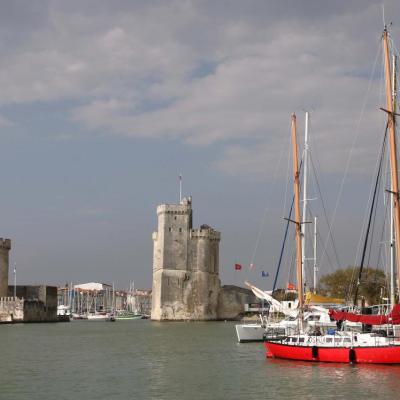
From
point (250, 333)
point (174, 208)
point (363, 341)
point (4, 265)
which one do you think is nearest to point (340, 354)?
point (363, 341)

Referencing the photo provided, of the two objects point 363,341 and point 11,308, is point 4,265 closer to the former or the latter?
point 11,308

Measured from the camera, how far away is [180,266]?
84312mm

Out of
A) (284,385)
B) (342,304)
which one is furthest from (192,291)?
(284,385)

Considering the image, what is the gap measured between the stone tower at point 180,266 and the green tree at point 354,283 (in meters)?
14.4

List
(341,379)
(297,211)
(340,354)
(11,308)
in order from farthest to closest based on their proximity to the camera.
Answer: (11,308), (297,211), (340,354), (341,379)

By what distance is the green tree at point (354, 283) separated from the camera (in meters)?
67.5

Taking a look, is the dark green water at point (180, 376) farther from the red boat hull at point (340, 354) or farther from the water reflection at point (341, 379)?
the red boat hull at point (340, 354)

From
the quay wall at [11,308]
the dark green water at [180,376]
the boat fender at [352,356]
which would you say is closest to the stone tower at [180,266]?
the quay wall at [11,308]

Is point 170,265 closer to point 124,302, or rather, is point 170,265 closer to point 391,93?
point 391,93

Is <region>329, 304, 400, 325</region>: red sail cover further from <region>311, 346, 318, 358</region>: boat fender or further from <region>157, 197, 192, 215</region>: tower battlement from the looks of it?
<region>157, 197, 192, 215</region>: tower battlement

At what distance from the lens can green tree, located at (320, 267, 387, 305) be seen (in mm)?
67500

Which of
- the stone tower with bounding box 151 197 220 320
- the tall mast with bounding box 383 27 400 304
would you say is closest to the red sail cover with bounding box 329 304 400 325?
the tall mast with bounding box 383 27 400 304

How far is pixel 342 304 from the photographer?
158 ft

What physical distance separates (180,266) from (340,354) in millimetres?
54872
